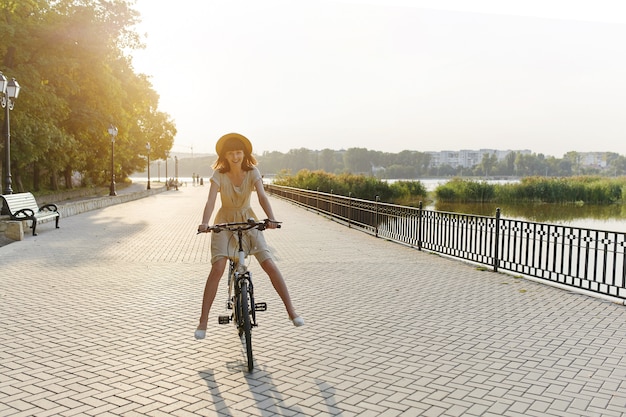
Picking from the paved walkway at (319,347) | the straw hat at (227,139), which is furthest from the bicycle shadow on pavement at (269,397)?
the straw hat at (227,139)

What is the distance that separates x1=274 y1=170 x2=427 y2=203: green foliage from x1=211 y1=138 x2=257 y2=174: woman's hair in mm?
32794

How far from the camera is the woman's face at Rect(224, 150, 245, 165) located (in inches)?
195

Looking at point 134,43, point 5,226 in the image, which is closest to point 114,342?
point 5,226

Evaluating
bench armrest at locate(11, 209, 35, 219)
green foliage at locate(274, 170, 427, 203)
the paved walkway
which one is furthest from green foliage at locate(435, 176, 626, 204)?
the paved walkway

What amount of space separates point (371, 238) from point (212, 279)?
10.9 meters

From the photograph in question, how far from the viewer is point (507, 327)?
6.10m

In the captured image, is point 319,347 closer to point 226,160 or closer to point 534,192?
point 226,160

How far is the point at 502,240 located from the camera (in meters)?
10.4

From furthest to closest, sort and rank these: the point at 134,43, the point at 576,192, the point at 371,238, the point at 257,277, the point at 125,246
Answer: the point at 576,192
the point at 134,43
the point at 371,238
the point at 125,246
the point at 257,277

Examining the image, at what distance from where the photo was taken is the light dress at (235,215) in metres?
4.91

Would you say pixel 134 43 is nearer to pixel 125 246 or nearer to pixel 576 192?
pixel 125 246

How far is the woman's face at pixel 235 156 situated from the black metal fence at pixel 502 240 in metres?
5.30

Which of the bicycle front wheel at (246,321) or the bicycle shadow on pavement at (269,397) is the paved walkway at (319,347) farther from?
the bicycle front wheel at (246,321)

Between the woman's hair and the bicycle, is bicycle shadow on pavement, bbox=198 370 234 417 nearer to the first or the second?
the bicycle
